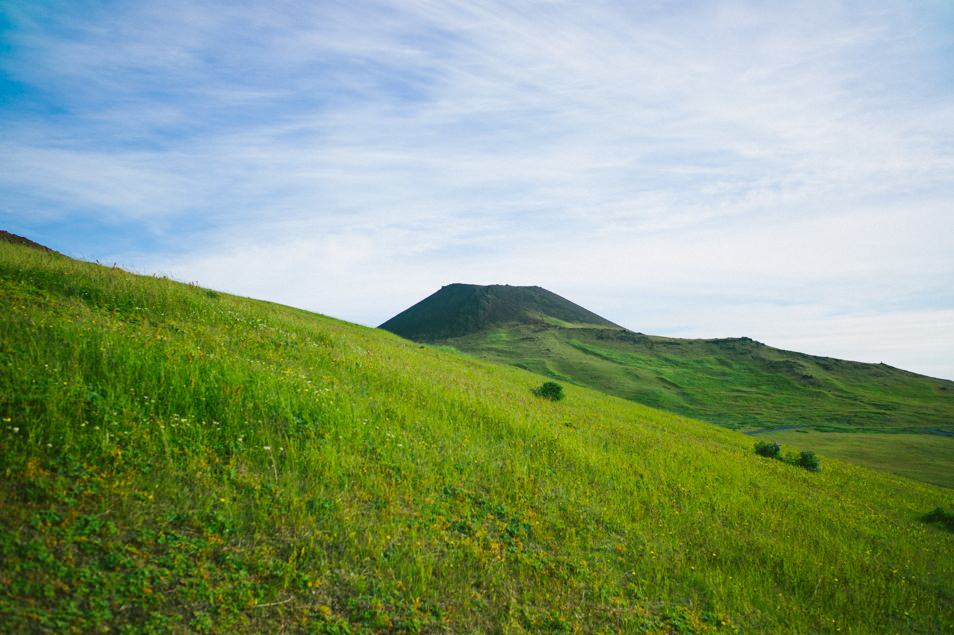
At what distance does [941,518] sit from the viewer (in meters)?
16.8

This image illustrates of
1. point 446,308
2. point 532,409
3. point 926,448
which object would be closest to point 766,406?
point 926,448

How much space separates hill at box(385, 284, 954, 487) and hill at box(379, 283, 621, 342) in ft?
64.9

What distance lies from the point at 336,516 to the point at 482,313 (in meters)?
161

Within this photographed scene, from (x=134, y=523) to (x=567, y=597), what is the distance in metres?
6.32

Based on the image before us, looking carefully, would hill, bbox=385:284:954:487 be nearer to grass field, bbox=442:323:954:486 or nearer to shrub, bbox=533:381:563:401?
grass field, bbox=442:323:954:486

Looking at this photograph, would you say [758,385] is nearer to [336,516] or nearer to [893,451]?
[893,451]

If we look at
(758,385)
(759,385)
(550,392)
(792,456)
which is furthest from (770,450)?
(759,385)

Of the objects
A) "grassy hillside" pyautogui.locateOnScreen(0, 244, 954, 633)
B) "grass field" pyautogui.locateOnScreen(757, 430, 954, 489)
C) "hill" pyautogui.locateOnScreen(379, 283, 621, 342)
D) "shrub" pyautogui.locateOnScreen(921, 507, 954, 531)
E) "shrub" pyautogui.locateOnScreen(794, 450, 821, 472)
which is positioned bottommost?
"grass field" pyautogui.locateOnScreen(757, 430, 954, 489)

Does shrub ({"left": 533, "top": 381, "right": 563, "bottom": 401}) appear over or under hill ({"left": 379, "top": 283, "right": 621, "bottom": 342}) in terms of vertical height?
under

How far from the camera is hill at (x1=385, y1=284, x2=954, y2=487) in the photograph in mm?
53000

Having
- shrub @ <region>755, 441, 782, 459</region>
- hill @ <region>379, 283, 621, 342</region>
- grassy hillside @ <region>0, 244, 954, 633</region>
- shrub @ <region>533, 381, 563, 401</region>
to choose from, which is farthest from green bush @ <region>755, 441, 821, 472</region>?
hill @ <region>379, 283, 621, 342</region>

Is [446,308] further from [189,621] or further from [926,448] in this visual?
[189,621]

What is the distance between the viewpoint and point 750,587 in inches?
339

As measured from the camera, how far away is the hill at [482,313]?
162 m
